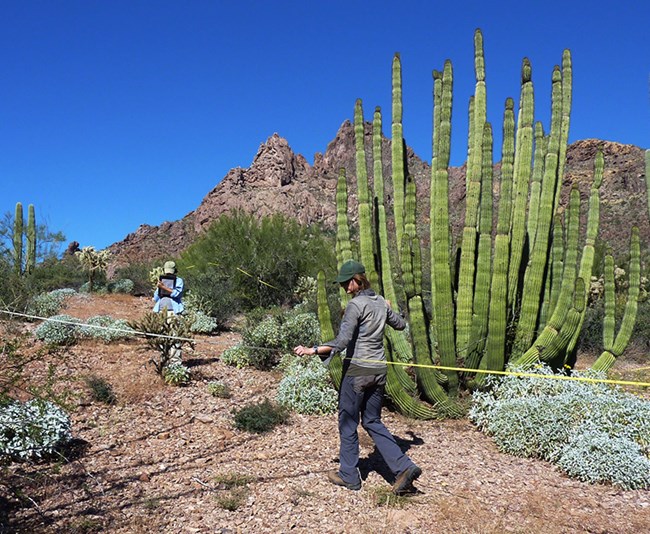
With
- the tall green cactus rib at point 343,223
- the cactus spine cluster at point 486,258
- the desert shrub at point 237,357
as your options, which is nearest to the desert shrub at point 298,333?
the desert shrub at point 237,357

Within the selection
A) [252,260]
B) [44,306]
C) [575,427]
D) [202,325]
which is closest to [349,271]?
[575,427]

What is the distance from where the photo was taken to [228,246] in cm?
1700

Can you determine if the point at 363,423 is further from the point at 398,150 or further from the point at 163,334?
the point at 163,334

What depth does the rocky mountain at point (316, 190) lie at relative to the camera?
33.3m

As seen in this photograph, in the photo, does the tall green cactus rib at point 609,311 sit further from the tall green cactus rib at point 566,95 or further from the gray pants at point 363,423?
the gray pants at point 363,423

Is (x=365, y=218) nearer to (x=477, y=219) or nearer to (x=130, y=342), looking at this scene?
(x=477, y=219)

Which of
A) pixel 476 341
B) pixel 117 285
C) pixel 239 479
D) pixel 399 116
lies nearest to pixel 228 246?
pixel 117 285

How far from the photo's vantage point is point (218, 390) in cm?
711

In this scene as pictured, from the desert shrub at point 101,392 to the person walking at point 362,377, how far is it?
11.1 ft

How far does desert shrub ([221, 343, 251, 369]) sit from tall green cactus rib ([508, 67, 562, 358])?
13.7 ft

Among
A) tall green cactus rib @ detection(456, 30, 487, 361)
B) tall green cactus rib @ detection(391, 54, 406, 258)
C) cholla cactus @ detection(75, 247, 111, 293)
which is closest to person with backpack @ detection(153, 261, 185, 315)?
tall green cactus rib @ detection(391, 54, 406, 258)

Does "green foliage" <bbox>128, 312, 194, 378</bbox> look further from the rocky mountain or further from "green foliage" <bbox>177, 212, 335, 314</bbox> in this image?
the rocky mountain

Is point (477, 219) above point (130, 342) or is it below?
above

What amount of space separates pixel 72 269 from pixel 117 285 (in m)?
4.08
